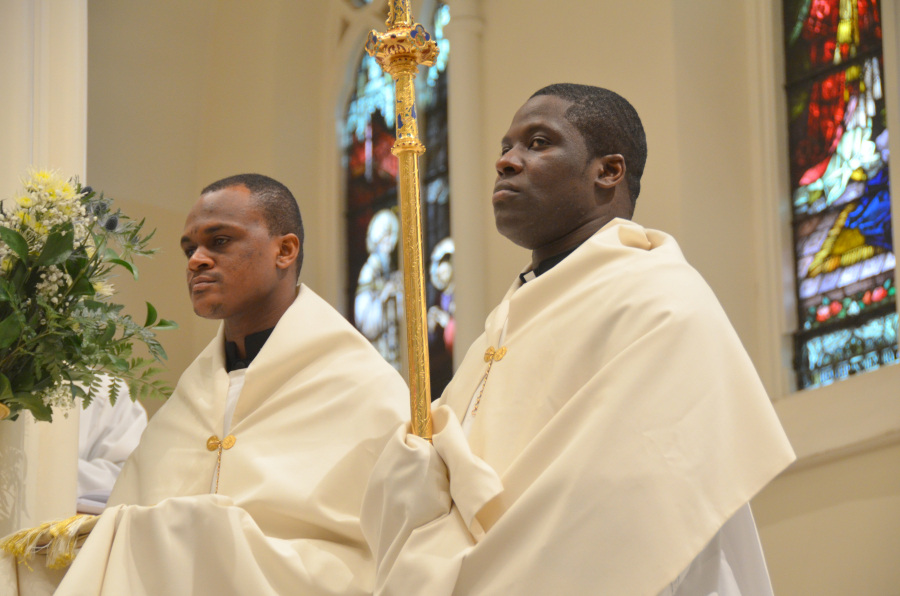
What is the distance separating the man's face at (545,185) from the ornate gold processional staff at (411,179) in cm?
33

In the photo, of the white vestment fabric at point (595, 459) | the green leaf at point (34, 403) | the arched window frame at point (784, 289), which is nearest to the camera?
the white vestment fabric at point (595, 459)

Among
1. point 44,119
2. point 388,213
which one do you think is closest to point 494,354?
point 44,119

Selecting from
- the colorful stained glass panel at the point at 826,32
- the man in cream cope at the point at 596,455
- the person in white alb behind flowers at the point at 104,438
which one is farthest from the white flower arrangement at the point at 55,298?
the colorful stained glass panel at the point at 826,32

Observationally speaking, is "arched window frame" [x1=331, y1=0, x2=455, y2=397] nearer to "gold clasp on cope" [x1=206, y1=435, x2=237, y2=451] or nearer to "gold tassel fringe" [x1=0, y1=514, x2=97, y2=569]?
"gold clasp on cope" [x1=206, y1=435, x2=237, y2=451]

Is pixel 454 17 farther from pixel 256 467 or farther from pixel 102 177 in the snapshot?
pixel 256 467

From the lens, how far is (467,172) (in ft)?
29.1

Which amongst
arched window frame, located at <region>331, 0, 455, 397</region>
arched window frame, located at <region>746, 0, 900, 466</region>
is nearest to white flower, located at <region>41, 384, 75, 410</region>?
arched window frame, located at <region>746, 0, 900, 466</region>

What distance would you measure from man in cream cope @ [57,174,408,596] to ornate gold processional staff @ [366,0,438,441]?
722 millimetres

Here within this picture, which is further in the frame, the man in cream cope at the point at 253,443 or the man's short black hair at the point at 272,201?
the man's short black hair at the point at 272,201

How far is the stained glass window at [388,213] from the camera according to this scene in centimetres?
943

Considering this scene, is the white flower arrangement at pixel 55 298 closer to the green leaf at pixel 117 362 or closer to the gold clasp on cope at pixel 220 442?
the green leaf at pixel 117 362

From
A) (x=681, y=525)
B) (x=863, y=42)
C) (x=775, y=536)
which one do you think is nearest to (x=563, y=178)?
(x=681, y=525)

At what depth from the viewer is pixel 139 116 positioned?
10.6 meters

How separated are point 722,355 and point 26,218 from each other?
7.47ft
